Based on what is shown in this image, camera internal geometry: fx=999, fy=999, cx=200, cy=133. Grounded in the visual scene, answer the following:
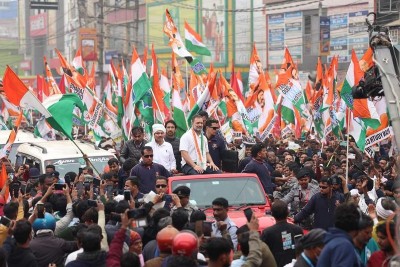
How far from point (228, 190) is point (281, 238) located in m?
3.25

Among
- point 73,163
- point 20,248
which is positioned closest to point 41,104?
point 73,163

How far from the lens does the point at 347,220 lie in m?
6.88

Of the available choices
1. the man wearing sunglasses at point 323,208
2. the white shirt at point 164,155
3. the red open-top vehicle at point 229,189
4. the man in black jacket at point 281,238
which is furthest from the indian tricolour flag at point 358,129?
the man in black jacket at point 281,238

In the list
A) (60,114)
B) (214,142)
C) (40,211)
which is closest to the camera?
(40,211)

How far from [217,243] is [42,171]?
9.97 m

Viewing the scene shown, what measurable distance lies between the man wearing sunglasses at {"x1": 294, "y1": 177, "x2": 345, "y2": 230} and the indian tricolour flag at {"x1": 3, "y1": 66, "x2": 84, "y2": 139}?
181 inches

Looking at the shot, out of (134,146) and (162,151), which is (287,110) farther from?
(162,151)

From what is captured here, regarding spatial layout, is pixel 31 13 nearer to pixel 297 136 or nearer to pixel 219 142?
pixel 297 136

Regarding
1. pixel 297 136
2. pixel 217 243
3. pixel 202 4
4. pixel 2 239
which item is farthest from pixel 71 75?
pixel 202 4

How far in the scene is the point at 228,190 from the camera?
12.1m

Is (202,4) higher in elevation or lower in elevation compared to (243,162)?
higher

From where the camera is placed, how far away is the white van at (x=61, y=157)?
16.7 metres

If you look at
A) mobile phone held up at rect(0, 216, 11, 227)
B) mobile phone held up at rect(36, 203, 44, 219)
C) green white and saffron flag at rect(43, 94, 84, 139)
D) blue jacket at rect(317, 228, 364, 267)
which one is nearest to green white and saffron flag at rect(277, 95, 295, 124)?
green white and saffron flag at rect(43, 94, 84, 139)

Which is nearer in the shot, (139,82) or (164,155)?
(164,155)
